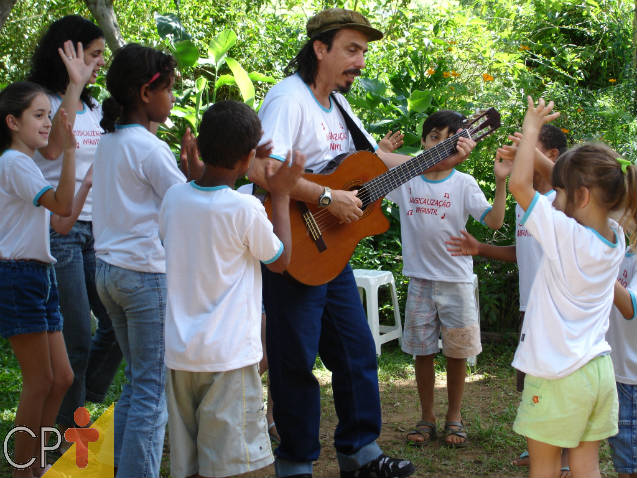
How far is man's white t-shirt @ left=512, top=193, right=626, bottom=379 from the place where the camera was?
2551mm

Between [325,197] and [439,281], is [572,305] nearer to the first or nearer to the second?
Answer: [325,197]

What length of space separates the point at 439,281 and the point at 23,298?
85.0 inches

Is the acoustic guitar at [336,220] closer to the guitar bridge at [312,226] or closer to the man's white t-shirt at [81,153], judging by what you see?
the guitar bridge at [312,226]

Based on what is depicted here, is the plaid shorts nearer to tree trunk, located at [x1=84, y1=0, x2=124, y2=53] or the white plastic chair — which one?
the white plastic chair

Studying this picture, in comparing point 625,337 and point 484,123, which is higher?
point 484,123

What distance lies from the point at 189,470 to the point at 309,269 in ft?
3.37

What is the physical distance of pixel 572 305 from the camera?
8.50 feet

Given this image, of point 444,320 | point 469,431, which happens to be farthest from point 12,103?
point 469,431

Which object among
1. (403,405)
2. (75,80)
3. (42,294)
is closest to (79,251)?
(42,294)

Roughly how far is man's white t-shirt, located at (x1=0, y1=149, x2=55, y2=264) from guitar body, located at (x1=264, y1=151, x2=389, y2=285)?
3.34ft

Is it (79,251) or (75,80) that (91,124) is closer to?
(75,80)

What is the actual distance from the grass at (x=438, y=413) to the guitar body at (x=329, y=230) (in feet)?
3.56

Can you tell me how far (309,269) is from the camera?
3.31 m

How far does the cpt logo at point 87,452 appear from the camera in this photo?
2928 millimetres
